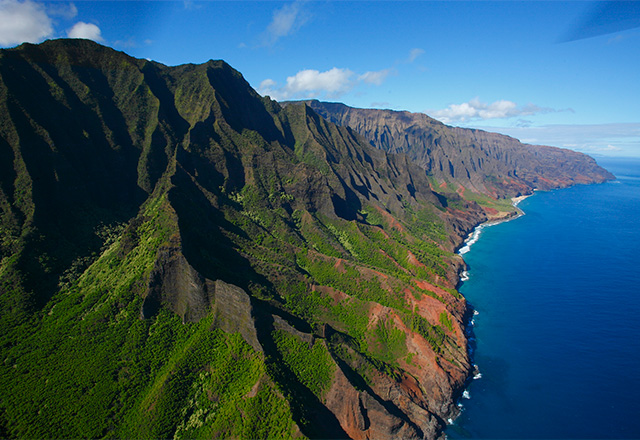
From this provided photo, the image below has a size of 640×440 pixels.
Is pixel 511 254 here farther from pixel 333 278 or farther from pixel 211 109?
pixel 211 109

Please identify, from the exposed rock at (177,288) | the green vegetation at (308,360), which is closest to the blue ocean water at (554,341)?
the green vegetation at (308,360)

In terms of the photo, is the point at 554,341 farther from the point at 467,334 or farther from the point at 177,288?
the point at 177,288

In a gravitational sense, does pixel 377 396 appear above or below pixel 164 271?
below

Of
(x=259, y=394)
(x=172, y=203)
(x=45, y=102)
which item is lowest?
(x=259, y=394)

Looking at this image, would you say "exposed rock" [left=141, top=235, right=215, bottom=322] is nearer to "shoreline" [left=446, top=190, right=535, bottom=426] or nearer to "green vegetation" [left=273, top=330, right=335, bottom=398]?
"green vegetation" [left=273, top=330, right=335, bottom=398]

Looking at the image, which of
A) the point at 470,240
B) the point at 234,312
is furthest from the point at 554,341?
the point at 470,240

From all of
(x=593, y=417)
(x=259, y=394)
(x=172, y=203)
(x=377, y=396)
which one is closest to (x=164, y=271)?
(x=172, y=203)

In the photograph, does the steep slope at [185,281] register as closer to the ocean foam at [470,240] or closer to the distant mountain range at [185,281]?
the distant mountain range at [185,281]
